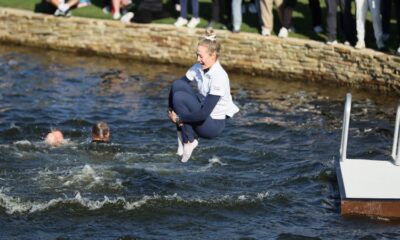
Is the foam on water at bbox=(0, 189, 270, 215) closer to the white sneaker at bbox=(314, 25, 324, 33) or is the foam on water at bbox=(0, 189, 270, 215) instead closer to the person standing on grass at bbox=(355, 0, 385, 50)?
the person standing on grass at bbox=(355, 0, 385, 50)

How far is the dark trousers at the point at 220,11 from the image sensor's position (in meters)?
23.1

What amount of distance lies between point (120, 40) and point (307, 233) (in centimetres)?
1225

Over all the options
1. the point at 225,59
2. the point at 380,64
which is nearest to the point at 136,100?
the point at 225,59

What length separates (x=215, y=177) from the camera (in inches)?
618

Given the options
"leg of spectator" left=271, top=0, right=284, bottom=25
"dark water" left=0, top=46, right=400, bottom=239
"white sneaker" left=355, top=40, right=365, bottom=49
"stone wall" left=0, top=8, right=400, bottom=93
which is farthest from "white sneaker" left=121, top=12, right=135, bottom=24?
"white sneaker" left=355, top=40, right=365, bottom=49

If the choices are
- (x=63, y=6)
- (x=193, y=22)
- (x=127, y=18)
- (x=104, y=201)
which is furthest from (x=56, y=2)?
(x=104, y=201)

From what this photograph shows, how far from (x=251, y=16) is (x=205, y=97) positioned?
11.9 metres

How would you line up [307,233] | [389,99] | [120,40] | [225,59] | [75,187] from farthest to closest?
1. [120,40]
2. [225,59]
3. [389,99]
4. [75,187]
5. [307,233]

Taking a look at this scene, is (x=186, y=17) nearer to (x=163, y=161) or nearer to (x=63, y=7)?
(x=63, y=7)

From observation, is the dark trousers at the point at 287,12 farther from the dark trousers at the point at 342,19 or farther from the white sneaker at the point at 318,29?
the dark trousers at the point at 342,19

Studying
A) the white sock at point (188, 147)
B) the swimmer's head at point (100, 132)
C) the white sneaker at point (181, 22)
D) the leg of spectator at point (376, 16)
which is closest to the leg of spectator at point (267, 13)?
the white sneaker at point (181, 22)

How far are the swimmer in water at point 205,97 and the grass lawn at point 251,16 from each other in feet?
30.4

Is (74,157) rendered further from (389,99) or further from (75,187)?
(389,99)

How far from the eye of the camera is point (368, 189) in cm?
1350
